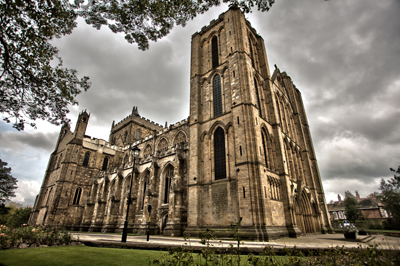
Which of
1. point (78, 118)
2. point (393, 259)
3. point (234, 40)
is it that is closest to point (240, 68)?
point (234, 40)

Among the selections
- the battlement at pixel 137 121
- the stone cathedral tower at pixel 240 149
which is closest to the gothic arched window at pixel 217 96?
the stone cathedral tower at pixel 240 149

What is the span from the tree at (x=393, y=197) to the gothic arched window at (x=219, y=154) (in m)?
35.5

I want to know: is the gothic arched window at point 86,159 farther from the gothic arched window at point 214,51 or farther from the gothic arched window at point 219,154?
the gothic arched window at point 214,51

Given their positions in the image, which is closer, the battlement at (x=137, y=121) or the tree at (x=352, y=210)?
the tree at (x=352, y=210)

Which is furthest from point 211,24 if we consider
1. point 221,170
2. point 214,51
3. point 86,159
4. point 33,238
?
point 86,159

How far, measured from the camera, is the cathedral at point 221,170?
1573 cm

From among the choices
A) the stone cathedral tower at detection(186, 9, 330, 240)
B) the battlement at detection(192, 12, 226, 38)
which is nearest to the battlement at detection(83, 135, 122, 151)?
the stone cathedral tower at detection(186, 9, 330, 240)

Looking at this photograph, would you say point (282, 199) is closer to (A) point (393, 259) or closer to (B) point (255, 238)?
(B) point (255, 238)

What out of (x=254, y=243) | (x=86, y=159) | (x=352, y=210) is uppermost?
(x=86, y=159)

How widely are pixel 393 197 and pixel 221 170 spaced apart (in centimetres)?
3723

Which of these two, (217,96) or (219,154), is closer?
(219,154)

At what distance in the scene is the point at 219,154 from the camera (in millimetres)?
18281

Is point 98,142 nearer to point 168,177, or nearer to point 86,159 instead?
point 86,159

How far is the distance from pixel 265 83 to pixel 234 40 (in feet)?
20.3
